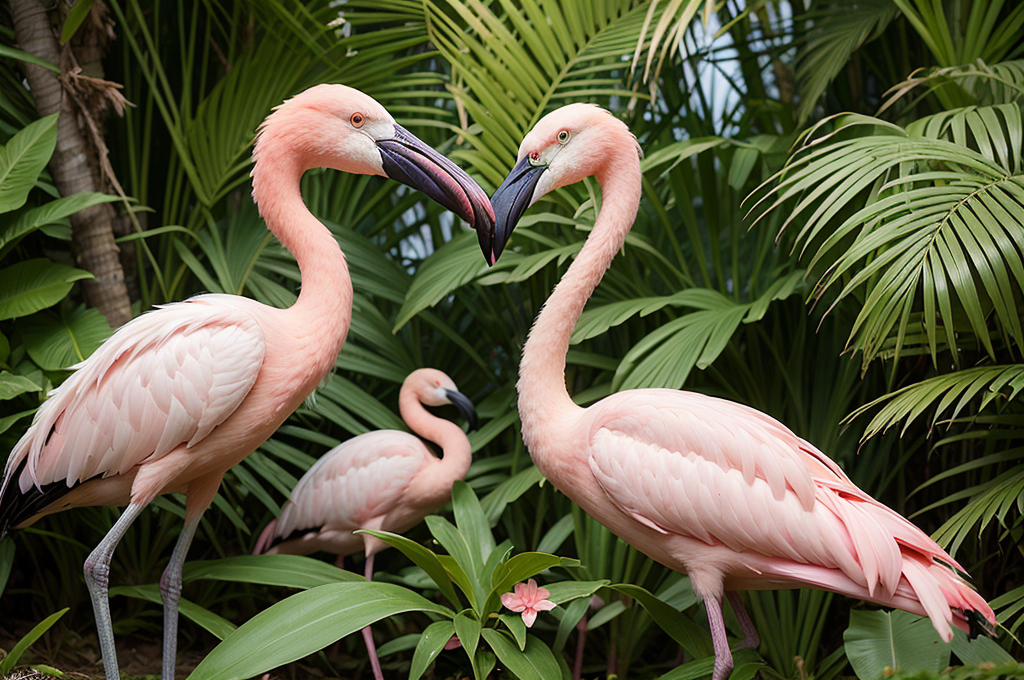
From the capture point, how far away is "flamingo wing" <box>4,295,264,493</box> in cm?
222

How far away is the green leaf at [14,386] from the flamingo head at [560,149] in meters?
1.61

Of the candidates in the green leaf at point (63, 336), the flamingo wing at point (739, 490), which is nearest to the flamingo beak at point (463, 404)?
the flamingo wing at point (739, 490)

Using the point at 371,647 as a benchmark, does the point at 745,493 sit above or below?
above

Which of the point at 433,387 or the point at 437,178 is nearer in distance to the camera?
the point at 437,178

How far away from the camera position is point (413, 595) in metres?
2.43

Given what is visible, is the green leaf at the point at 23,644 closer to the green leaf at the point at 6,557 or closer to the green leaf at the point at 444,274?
the green leaf at the point at 6,557

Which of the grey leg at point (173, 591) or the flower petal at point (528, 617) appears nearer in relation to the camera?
the flower petal at point (528, 617)

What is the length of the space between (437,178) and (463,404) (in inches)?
50.5

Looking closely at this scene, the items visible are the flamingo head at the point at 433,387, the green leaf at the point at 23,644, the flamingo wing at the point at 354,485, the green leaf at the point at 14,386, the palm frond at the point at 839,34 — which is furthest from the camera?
the flamingo head at the point at 433,387

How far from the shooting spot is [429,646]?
7.54ft

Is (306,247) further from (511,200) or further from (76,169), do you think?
→ (76,169)

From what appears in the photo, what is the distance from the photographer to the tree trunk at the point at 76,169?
311 cm

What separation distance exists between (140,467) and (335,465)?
3.17 ft

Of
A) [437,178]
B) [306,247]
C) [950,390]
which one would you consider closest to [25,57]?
[306,247]
